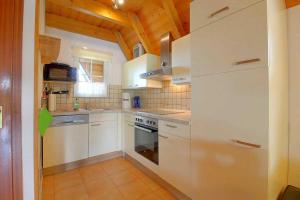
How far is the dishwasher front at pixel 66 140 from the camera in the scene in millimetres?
2135

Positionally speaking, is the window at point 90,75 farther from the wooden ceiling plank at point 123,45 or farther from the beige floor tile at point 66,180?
A: the beige floor tile at point 66,180

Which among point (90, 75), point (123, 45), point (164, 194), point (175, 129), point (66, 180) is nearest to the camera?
point (175, 129)

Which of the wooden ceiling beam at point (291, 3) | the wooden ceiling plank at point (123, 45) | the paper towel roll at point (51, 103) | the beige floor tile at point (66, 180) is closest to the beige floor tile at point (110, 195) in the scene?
the beige floor tile at point (66, 180)

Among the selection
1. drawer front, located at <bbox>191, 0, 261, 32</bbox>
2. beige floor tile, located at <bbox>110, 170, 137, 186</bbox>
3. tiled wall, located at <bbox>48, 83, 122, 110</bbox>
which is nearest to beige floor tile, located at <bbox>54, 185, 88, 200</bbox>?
beige floor tile, located at <bbox>110, 170, 137, 186</bbox>

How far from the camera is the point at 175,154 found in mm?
1666

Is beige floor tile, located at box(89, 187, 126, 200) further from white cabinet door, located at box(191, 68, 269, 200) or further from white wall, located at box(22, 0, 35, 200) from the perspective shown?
white wall, located at box(22, 0, 35, 200)

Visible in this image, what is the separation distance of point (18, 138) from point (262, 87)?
1.32 m

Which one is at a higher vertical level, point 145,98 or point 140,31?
point 140,31

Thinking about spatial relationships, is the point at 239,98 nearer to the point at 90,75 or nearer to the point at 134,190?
the point at 134,190

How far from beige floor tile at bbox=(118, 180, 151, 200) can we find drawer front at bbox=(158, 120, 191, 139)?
76 cm

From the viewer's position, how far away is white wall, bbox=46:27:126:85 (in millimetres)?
2666

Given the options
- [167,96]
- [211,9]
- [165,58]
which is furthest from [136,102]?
[211,9]

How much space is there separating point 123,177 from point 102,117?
1.06m

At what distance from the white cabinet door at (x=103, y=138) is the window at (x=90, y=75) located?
2.48 feet
